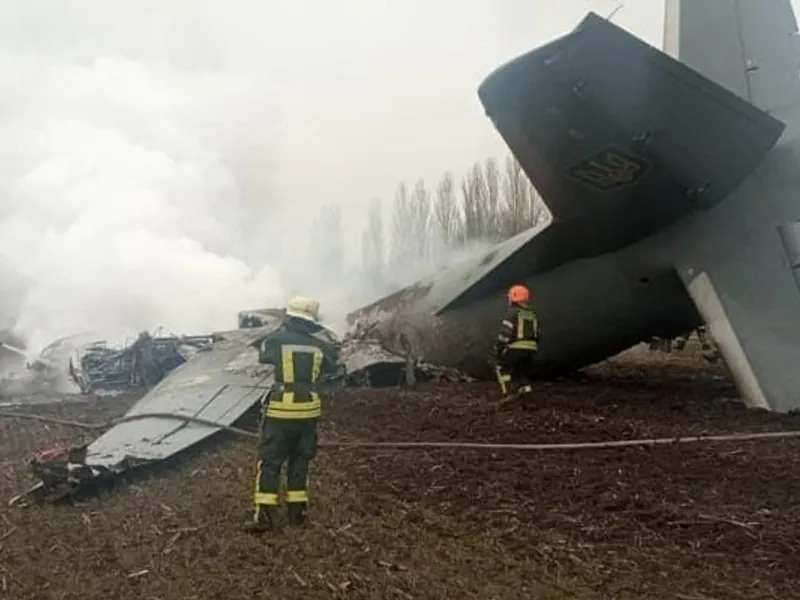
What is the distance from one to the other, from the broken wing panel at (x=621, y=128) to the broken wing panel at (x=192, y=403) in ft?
12.2

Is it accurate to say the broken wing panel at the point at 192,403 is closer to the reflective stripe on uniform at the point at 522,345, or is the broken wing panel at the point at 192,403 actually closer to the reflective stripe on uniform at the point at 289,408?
the reflective stripe on uniform at the point at 289,408

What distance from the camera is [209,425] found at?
865 cm

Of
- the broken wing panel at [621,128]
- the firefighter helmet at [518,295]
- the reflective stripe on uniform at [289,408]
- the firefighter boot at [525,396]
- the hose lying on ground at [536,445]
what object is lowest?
the hose lying on ground at [536,445]

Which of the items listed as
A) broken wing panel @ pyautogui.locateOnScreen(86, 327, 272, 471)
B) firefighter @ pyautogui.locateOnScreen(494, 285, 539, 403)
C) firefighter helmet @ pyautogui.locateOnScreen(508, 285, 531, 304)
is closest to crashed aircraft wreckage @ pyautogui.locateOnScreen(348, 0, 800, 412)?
firefighter helmet @ pyautogui.locateOnScreen(508, 285, 531, 304)

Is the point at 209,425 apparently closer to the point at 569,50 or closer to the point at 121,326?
the point at 569,50

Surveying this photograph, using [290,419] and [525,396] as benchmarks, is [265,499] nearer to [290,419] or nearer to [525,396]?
[290,419]

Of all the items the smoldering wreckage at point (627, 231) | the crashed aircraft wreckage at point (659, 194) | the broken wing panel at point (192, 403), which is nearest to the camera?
the broken wing panel at point (192, 403)

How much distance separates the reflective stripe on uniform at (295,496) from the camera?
5.73 meters

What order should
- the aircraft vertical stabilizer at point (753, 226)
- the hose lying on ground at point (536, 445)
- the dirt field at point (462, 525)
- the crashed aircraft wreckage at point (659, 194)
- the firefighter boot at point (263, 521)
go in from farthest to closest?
the aircraft vertical stabilizer at point (753, 226) → the crashed aircraft wreckage at point (659, 194) → the hose lying on ground at point (536, 445) → the firefighter boot at point (263, 521) → the dirt field at point (462, 525)

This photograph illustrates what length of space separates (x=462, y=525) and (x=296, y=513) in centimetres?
102

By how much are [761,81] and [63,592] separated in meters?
8.63

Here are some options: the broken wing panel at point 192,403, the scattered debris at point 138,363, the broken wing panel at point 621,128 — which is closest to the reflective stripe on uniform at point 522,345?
the broken wing panel at point 621,128

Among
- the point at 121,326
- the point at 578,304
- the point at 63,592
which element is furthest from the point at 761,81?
the point at 121,326

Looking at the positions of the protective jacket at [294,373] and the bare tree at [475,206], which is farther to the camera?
the bare tree at [475,206]
